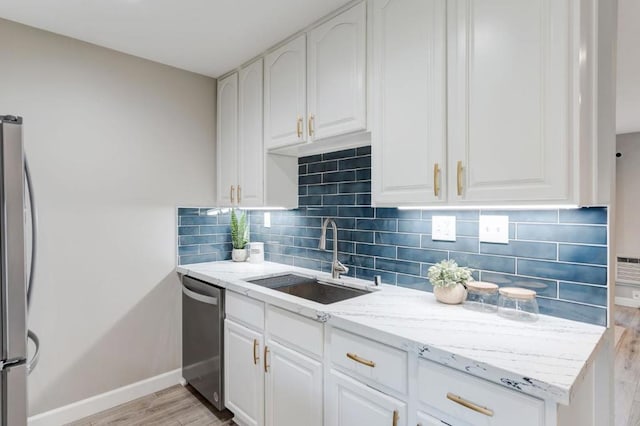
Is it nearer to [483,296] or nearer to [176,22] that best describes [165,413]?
[483,296]

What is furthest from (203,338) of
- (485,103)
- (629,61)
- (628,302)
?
(628,302)

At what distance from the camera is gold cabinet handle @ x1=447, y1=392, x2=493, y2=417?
1.00 m

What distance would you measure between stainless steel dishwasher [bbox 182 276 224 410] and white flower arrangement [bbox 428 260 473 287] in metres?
1.26

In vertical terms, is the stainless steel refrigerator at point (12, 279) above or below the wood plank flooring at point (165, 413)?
above

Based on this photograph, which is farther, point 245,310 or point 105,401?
point 105,401

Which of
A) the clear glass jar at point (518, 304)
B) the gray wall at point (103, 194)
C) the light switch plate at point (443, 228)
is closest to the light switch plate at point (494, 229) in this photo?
the light switch plate at point (443, 228)

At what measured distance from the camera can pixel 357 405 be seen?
1365 millimetres

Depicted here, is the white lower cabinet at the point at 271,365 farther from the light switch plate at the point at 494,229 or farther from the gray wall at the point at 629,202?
the gray wall at the point at 629,202

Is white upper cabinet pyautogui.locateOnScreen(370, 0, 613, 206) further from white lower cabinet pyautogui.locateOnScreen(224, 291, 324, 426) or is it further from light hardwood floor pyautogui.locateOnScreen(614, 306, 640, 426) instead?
light hardwood floor pyautogui.locateOnScreen(614, 306, 640, 426)

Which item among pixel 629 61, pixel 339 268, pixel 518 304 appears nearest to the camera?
pixel 518 304

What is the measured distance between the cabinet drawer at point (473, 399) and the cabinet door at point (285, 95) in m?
1.37

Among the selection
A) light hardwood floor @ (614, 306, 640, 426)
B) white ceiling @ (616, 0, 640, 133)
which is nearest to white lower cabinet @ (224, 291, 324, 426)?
light hardwood floor @ (614, 306, 640, 426)

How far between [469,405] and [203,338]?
1.79 meters

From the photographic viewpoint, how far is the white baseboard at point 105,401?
210 cm
